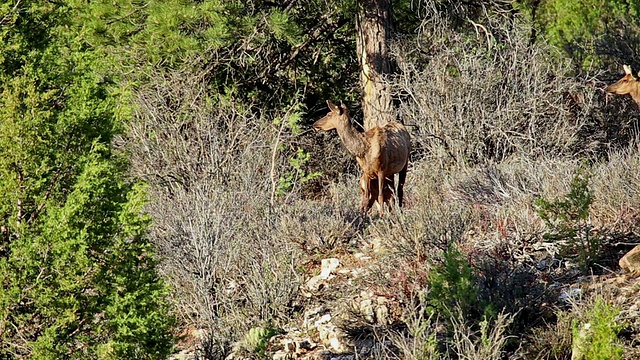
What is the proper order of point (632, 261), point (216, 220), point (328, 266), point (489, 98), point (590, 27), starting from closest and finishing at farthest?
point (632, 261) → point (216, 220) → point (328, 266) → point (489, 98) → point (590, 27)

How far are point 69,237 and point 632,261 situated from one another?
3.93m

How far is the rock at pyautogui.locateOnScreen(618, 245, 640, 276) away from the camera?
257 inches

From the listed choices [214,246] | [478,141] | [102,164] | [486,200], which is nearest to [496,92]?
[478,141]

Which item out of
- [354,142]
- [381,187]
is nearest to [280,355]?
[381,187]

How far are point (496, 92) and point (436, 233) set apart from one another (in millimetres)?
5959

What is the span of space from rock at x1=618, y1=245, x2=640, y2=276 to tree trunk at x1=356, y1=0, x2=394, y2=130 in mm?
6920

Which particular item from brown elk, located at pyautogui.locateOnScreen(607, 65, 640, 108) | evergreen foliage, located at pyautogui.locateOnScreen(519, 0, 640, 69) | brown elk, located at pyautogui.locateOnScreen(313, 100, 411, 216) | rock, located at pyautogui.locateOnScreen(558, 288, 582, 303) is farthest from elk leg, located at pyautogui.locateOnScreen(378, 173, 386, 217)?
evergreen foliage, located at pyautogui.locateOnScreen(519, 0, 640, 69)

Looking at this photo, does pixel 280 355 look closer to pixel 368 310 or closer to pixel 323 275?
pixel 368 310

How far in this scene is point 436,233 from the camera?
24.5ft

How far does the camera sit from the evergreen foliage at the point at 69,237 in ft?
16.5

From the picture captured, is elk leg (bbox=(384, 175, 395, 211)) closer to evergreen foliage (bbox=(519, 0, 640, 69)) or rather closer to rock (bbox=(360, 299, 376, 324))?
rock (bbox=(360, 299, 376, 324))

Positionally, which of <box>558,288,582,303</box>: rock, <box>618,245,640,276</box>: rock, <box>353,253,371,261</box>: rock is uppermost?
<box>618,245,640,276</box>: rock

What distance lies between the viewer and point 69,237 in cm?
503

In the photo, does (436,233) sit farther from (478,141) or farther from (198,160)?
(478,141)
